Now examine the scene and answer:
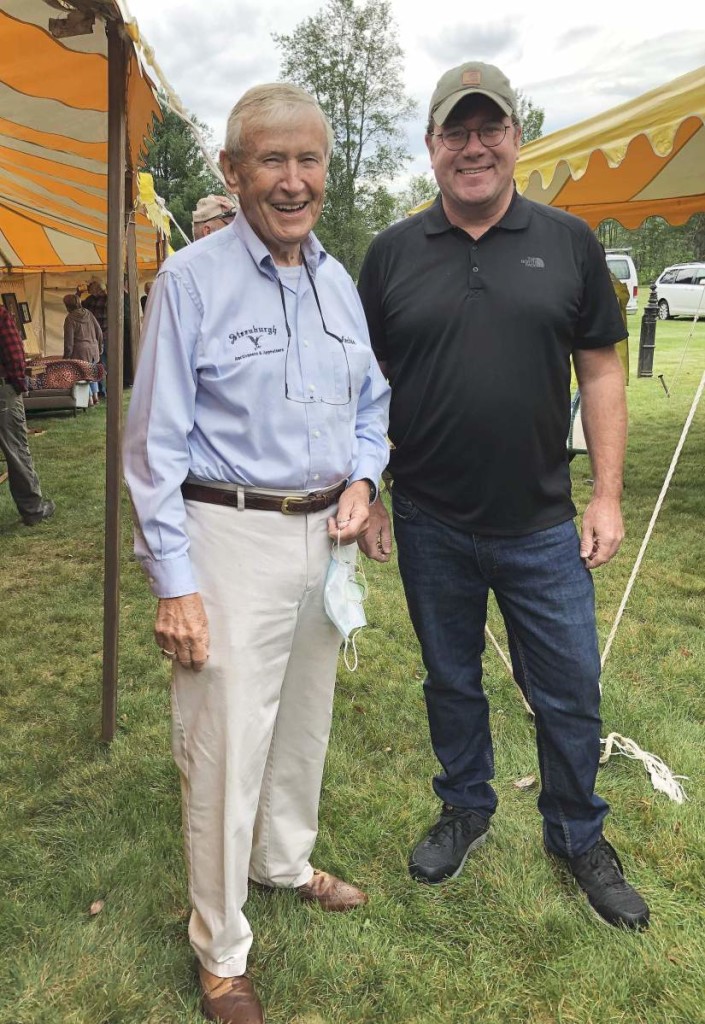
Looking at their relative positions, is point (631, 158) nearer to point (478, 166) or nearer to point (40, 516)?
point (478, 166)

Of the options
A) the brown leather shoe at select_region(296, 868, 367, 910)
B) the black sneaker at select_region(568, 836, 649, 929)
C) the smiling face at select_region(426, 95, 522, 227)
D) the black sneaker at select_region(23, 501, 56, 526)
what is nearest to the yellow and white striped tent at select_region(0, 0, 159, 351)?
the smiling face at select_region(426, 95, 522, 227)

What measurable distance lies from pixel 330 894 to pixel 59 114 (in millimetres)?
3971

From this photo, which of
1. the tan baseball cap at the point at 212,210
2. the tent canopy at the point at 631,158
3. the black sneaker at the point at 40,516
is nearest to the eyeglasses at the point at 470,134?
the tent canopy at the point at 631,158

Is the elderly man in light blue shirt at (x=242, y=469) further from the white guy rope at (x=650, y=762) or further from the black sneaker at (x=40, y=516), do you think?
the black sneaker at (x=40, y=516)

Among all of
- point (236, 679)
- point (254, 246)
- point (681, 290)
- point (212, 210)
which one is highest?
point (681, 290)

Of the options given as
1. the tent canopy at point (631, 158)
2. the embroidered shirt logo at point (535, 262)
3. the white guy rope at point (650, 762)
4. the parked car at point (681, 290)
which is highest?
the parked car at point (681, 290)

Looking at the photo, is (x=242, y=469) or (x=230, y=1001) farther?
(x=230, y=1001)

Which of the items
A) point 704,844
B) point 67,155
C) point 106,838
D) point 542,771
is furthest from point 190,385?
point 67,155

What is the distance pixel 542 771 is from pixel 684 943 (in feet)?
1.88

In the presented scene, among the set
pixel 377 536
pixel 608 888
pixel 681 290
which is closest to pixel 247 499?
pixel 377 536

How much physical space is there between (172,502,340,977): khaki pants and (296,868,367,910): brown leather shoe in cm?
39

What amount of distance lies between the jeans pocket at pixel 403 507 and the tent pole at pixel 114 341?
1.19m

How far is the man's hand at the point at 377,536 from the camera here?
7.70 ft

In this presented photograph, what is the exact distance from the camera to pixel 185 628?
1730mm
